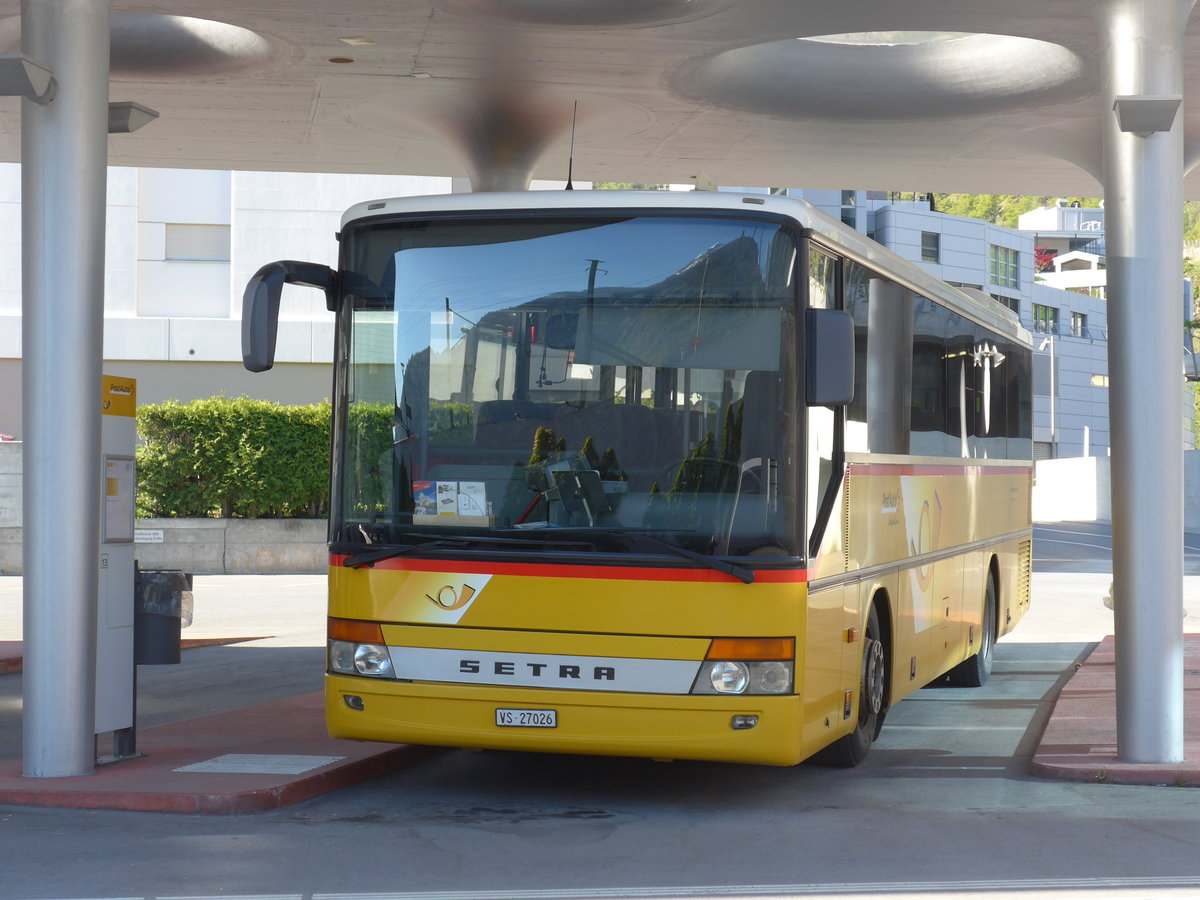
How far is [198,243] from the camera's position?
3341 cm

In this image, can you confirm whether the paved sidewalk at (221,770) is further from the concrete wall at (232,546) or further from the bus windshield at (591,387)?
the concrete wall at (232,546)

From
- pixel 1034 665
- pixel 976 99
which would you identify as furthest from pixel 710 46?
pixel 1034 665

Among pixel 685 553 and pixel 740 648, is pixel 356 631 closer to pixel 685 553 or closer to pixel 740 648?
pixel 685 553

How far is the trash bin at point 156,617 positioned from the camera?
9367 millimetres

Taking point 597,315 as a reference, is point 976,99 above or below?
above

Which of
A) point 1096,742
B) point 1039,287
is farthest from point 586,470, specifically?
point 1039,287

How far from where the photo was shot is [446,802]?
8445 millimetres

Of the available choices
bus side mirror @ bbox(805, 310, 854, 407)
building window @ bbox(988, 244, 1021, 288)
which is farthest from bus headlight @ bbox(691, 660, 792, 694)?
building window @ bbox(988, 244, 1021, 288)

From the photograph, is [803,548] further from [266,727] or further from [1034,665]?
[1034,665]

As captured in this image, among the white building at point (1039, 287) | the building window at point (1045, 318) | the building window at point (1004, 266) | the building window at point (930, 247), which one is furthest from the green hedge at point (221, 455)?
the building window at point (1045, 318)

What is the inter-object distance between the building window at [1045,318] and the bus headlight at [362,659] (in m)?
90.7

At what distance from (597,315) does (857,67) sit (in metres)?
6.75

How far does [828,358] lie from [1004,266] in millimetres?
87511

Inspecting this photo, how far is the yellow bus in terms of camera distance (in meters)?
7.66
